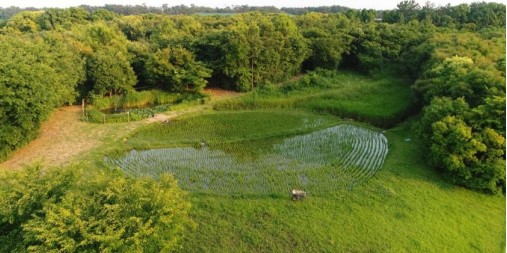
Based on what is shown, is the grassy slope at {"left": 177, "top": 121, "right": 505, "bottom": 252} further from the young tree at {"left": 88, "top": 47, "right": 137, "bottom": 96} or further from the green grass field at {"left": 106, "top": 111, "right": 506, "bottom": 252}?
the young tree at {"left": 88, "top": 47, "right": 137, "bottom": 96}

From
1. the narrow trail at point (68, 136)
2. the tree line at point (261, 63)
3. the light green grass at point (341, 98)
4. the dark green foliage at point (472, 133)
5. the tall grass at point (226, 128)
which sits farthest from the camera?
the light green grass at point (341, 98)

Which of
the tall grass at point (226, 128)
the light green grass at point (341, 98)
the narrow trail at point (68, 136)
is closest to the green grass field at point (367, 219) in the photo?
the tall grass at point (226, 128)

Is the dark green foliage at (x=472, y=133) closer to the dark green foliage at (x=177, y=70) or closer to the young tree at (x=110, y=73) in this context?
the dark green foliage at (x=177, y=70)

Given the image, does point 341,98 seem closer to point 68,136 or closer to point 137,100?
point 137,100

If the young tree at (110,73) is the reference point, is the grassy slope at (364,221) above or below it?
below

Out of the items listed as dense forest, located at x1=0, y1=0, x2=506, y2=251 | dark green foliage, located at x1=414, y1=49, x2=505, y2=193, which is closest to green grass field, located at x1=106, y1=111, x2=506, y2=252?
dark green foliage, located at x1=414, y1=49, x2=505, y2=193

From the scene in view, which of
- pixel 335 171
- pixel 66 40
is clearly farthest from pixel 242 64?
pixel 335 171
